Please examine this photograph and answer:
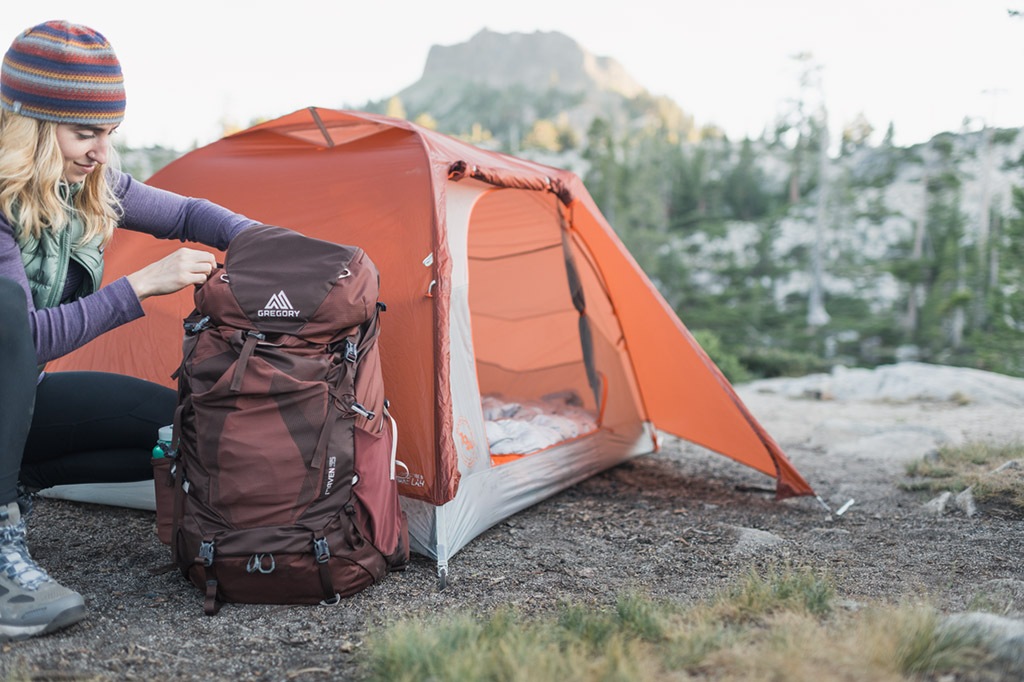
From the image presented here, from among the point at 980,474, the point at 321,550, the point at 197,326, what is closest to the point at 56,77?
the point at 197,326

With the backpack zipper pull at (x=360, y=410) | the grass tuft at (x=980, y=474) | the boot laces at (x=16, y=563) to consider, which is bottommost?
the grass tuft at (x=980, y=474)

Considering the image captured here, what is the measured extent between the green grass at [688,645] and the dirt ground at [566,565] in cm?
26

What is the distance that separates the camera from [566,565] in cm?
303

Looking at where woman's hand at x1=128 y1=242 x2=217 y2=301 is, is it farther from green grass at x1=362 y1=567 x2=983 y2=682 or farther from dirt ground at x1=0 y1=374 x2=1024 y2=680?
green grass at x1=362 y1=567 x2=983 y2=682

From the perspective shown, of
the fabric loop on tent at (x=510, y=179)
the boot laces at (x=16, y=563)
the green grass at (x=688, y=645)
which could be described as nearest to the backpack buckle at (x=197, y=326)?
the boot laces at (x=16, y=563)

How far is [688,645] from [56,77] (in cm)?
228

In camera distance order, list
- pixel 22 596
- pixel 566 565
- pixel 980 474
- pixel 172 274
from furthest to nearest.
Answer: pixel 980 474, pixel 566 565, pixel 172 274, pixel 22 596

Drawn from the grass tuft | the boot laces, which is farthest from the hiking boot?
the grass tuft

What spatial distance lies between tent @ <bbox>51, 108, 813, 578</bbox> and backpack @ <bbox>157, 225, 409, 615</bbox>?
0.48 meters

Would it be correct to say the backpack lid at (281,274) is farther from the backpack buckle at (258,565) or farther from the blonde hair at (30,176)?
the backpack buckle at (258,565)

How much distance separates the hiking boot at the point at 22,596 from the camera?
85.4 inches

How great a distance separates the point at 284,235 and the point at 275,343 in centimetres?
40

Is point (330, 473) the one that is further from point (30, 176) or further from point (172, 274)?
point (30, 176)

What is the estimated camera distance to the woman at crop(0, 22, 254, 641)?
7.15ft
